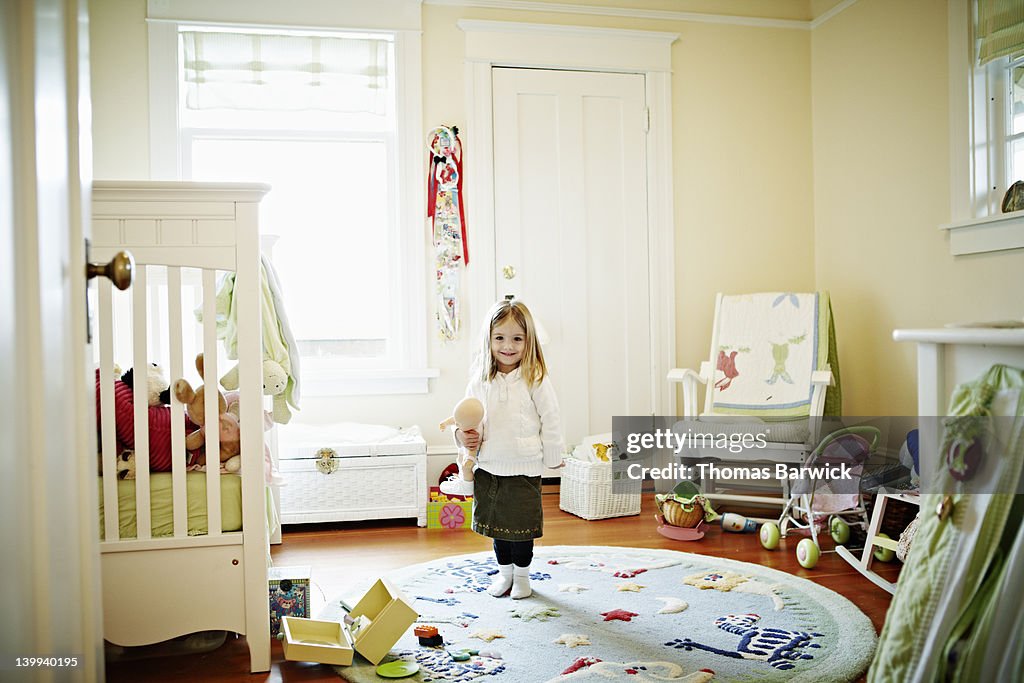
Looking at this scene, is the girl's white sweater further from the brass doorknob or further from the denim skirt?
the brass doorknob

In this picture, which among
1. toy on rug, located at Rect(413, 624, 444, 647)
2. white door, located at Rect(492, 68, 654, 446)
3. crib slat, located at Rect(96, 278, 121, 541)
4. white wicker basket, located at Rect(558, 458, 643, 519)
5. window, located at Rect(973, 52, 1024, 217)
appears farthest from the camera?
white door, located at Rect(492, 68, 654, 446)

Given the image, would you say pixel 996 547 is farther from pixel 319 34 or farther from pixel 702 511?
pixel 319 34

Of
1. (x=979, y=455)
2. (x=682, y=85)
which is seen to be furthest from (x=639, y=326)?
(x=979, y=455)

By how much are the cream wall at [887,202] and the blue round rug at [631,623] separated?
152cm

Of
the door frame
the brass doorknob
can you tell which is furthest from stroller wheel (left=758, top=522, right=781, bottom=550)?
the brass doorknob

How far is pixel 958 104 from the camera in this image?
330 cm

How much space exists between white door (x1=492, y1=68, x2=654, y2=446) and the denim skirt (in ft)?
5.36

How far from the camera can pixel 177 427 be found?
6.23 ft

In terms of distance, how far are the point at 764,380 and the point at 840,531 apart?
2.89 ft

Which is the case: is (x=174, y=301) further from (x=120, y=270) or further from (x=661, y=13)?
(x=661, y=13)

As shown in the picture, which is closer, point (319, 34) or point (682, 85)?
point (319, 34)

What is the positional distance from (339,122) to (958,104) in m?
2.60

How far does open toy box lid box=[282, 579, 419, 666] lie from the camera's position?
192cm

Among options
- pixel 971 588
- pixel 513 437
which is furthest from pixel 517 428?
pixel 971 588
